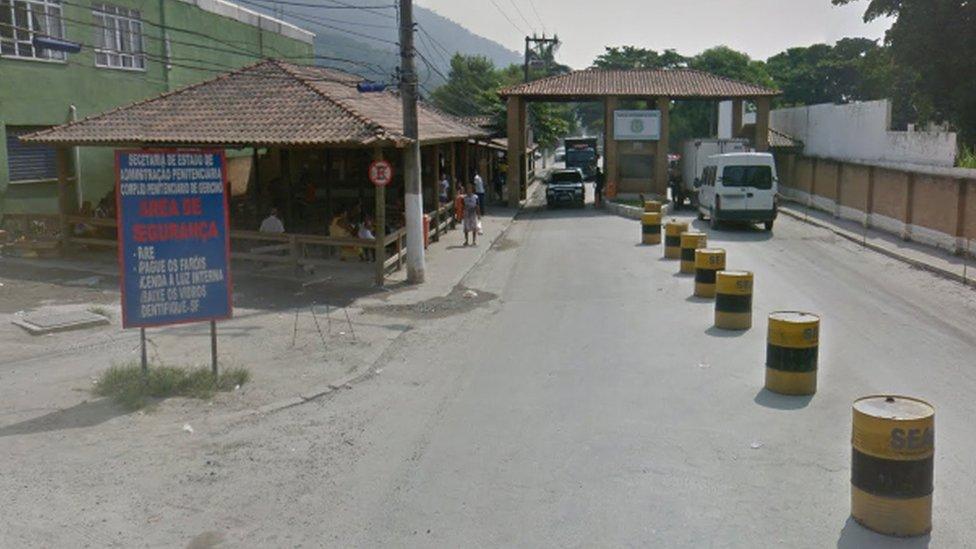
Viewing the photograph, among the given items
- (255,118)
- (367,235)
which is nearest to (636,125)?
(367,235)

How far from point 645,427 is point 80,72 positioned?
73.4 feet

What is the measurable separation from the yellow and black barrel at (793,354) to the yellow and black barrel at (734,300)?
3.40 meters

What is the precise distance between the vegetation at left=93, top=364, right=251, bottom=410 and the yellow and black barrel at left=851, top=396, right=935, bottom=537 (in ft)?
23.3

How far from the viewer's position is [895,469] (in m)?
6.33

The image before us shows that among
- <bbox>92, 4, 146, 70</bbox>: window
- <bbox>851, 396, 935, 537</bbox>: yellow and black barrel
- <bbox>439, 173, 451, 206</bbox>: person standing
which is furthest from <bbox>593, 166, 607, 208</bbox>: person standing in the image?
<bbox>851, 396, 935, 537</bbox>: yellow and black barrel

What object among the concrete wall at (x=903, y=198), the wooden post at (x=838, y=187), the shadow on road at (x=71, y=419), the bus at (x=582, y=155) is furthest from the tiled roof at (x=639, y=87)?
the shadow on road at (x=71, y=419)

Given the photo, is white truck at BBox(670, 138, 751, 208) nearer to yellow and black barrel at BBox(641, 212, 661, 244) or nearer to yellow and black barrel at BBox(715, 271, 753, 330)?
yellow and black barrel at BBox(641, 212, 661, 244)

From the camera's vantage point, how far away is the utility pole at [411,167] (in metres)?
19.1

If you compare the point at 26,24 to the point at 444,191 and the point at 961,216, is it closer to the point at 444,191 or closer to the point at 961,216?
the point at 444,191

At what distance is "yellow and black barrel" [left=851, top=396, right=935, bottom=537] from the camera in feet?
20.7

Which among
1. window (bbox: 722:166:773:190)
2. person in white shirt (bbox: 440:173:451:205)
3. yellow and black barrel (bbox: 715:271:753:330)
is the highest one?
window (bbox: 722:166:773:190)

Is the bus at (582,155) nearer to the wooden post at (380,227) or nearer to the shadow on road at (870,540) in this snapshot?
the wooden post at (380,227)

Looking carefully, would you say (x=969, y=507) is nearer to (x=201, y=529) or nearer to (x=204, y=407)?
(x=201, y=529)

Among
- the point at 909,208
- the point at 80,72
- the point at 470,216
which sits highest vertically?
the point at 80,72
